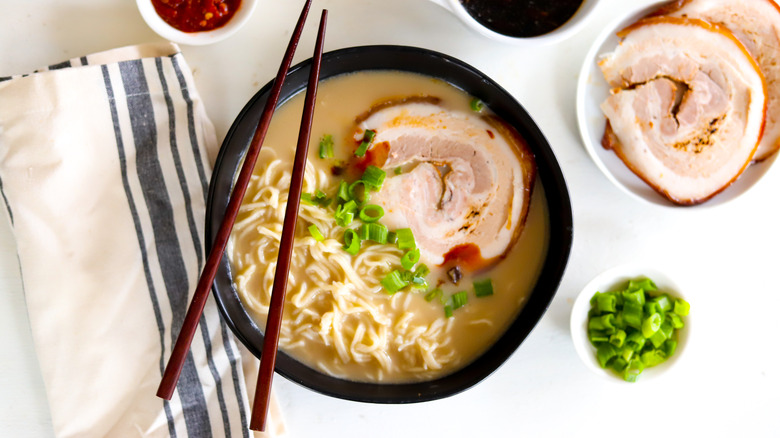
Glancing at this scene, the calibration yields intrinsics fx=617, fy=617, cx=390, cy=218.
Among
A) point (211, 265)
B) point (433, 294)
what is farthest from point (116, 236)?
point (433, 294)

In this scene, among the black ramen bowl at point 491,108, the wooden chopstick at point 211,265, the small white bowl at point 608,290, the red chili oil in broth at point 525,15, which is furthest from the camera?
the small white bowl at point 608,290

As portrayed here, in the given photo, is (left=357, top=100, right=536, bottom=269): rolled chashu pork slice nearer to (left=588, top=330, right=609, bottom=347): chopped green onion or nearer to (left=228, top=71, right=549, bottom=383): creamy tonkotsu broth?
(left=228, top=71, right=549, bottom=383): creamy tonkotsu broth

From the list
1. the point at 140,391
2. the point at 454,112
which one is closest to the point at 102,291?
the point at 140,391

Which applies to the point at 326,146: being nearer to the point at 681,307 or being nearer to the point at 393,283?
the point at 393,283

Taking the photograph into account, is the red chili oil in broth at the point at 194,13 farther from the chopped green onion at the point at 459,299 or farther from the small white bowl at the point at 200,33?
the chopped green onion at the point at 459,299

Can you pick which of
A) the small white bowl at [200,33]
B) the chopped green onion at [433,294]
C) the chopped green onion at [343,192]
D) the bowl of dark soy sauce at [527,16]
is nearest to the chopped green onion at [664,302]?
the chopped green onion at [433,294]

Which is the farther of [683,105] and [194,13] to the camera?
[683,105]

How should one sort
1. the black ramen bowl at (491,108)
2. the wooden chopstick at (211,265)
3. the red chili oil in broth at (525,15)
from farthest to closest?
1. the red chili oil in broth at (525,15)
2. the black ramen bowl at (491,108)
3. the wooden chopstick at (211,265)

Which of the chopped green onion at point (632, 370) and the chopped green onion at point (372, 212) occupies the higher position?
the chopped green onion at point (372, 212)
